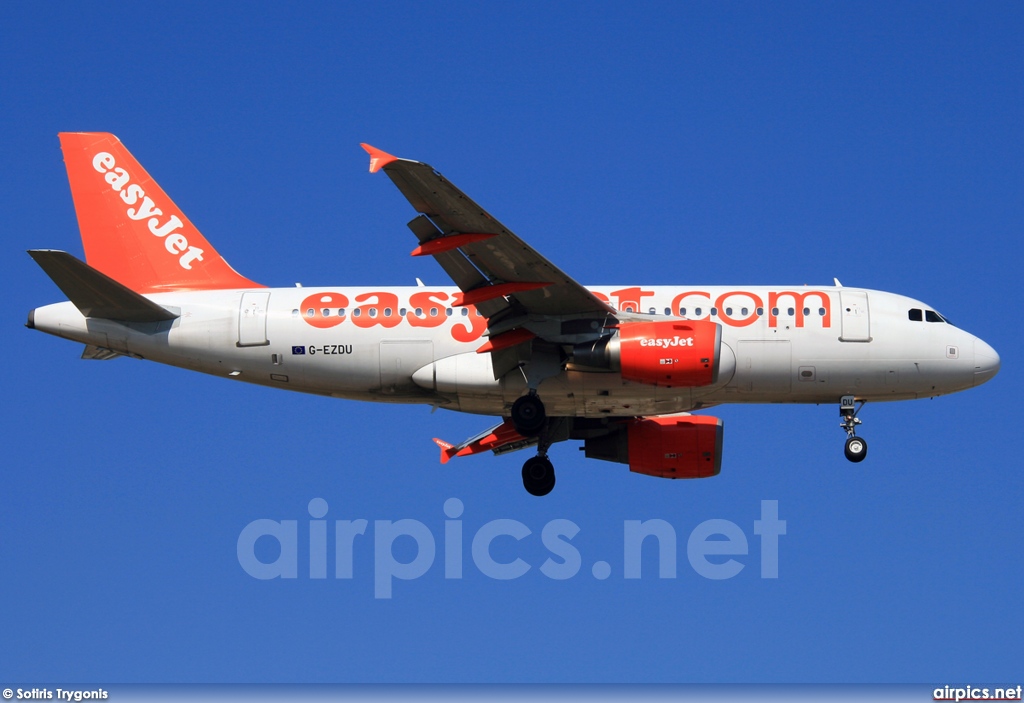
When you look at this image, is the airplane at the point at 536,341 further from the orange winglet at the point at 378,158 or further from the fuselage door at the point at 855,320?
the orange winglet at the point at 378,158

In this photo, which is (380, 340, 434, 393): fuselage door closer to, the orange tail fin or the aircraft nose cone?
the orange tail fin

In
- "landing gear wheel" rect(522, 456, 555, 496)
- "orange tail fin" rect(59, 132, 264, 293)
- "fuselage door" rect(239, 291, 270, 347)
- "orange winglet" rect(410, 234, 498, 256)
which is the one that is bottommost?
"landing gear wheel" rect(522, 456, 555, 496)

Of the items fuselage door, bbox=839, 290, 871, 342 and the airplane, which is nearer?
the airplane

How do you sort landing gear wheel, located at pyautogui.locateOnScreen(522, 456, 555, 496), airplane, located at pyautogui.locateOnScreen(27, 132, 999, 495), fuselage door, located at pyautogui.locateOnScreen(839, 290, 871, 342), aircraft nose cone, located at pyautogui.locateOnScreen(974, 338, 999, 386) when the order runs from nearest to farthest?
airplane, located at pyautogui.locateOnScreen(27, 132, 999, 495) < fuselage door, located at pyautogui.locateOnScreen(839, 290, 871, 342) < aircraft nose cone, located at pyautogui.locateOnScreen(974, 338, 999, 386) < landing gear wheel, located at pyautogui.locateOnScreen(522, 456, 555, 496)

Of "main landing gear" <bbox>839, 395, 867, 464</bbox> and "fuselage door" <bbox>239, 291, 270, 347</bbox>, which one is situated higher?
"fuselage door" <bbox>239, 291, 270, 347</bbox>

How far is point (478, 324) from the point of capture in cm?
3519

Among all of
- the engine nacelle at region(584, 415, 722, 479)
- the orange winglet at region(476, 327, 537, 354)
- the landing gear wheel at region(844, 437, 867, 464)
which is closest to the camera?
the orange winglet at region(476, 327, 537, 354)

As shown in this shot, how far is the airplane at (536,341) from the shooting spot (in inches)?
1330

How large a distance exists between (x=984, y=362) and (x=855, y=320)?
3.56 m

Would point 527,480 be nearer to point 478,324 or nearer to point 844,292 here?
point 478,324

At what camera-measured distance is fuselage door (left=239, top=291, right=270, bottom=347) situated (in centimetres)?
3553

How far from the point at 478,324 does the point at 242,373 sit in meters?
6.26

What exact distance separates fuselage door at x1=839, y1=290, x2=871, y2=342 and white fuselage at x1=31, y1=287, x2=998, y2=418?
3 centimetres

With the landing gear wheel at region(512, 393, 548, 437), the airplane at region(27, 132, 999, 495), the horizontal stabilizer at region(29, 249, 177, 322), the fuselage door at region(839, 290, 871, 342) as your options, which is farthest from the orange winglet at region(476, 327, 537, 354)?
the horizontal stabilizer at region(29, 249, 177, 322)
